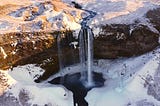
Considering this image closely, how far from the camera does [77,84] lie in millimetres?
23438

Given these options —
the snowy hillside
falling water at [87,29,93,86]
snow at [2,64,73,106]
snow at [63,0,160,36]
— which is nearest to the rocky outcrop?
the snowy hillside

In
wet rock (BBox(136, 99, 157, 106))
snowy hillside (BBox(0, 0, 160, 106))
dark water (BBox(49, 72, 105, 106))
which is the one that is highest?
snowy hillside (BBox(0, 0, 160, 106))

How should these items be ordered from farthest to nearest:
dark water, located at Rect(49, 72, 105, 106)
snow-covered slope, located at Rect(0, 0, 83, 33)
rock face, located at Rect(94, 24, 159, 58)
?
snow-covered slope, located at Rect(0, 0, 83, 33)
rock face, located at Rect(94, 24, 159, 58)
dark water, located at Rect(49, 72, 105, 106)

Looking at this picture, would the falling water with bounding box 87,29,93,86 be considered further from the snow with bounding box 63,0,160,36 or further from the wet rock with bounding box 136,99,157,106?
the wet rock with bounding box 136,99,157,106

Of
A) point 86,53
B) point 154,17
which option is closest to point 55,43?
point 86,53

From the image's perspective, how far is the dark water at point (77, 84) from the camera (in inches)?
869

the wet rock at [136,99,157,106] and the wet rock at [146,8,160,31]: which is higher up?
the wet rock at [146,8,160,31]

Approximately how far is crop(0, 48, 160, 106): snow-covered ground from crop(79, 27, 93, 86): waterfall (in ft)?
3.97

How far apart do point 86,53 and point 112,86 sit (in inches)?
121

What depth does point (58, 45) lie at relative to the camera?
23359 mm

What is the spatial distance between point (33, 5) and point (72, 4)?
348cm

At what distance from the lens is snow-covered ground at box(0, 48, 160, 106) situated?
69.8 ft

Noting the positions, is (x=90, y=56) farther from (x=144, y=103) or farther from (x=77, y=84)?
(x=144, y=103)

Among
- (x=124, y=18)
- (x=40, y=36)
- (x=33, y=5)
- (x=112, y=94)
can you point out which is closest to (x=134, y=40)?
(x=124, y=18)
